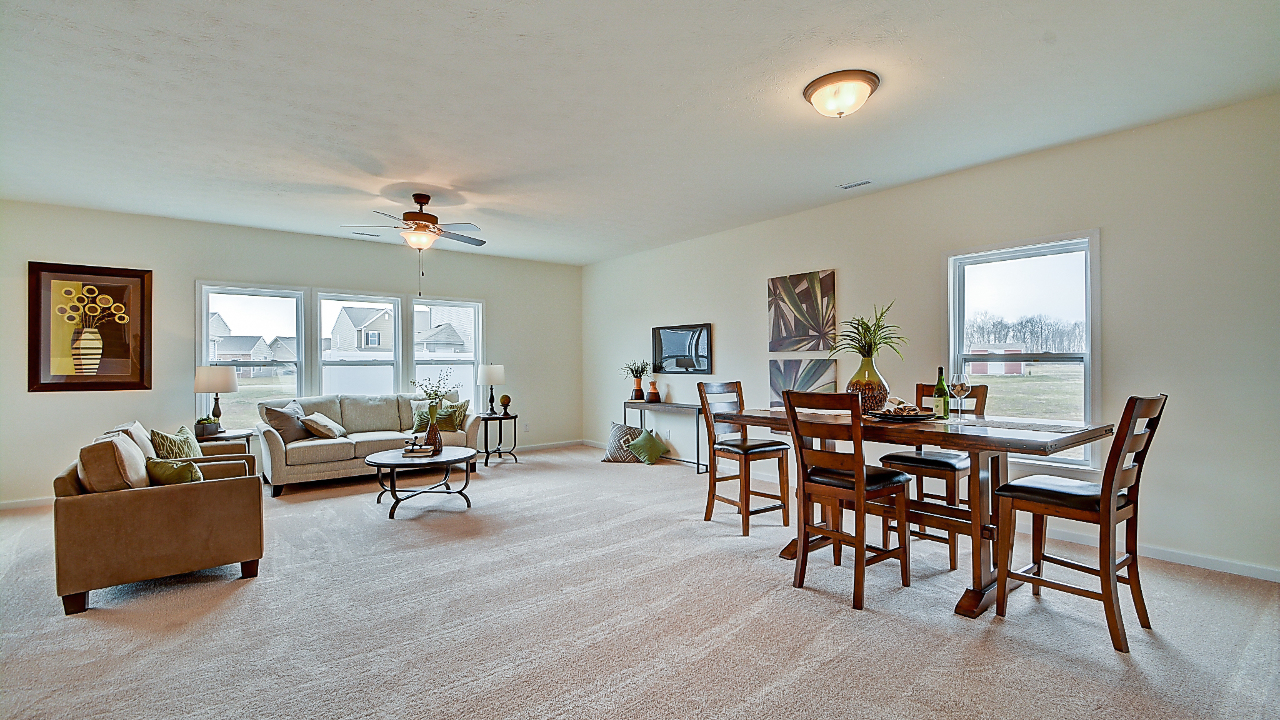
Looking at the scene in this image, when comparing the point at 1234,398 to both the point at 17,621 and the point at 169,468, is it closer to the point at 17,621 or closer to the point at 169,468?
the point at 169,468

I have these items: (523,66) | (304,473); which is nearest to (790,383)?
(523,66)

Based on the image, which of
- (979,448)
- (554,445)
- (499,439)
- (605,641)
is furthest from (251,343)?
(979,448)

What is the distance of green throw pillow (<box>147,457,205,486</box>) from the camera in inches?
125

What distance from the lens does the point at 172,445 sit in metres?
3.91

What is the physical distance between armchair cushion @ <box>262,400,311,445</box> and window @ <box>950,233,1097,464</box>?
225 inches

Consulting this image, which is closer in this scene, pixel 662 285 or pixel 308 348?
pixel 308 348

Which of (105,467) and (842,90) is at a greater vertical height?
(842,90)

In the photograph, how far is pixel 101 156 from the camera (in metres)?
3.88

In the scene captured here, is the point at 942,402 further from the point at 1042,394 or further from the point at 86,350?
the point at 86,350

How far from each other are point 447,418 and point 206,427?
6.81ft

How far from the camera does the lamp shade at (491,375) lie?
6.98 metres

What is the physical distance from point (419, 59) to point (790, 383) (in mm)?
4022

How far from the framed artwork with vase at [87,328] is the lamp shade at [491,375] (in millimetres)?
3052

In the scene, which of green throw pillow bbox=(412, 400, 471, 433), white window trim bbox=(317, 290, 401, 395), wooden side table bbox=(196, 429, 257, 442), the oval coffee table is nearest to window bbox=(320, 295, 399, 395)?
white window trim bbox=(317, 290, 401, 395)
